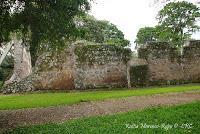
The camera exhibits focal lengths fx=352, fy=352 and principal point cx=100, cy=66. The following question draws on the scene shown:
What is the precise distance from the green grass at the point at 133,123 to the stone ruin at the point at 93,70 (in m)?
12.4

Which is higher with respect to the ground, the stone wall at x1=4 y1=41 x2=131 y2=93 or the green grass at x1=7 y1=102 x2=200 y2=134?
the stone wall at x1=4 y1=41 x2=131 y2=93

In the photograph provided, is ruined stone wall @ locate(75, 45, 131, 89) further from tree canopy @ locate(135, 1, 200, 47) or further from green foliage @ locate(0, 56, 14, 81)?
tree canopy @ locate(135, 1, 200, 47)

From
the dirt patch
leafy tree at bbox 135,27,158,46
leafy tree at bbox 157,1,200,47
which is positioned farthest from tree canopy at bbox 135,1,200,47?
the dirt patch

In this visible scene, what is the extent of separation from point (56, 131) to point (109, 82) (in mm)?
14524

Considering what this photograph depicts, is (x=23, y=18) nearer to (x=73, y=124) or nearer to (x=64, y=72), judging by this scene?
(x=73, y=124)

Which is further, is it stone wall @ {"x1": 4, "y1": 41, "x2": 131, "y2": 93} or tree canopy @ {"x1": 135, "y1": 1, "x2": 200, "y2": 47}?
tree canopy @ {"x1": 135, "y1": 1, "x2": 200, "y2": 47}

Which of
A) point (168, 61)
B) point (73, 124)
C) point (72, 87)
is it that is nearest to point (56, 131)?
point (73, 124)

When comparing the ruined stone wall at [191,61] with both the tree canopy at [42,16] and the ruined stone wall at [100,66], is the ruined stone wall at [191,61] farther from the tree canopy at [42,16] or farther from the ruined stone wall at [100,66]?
the tree canopy at [42,16]

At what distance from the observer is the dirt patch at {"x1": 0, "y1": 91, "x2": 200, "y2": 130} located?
1229 cm

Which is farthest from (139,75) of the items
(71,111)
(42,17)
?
(42,17)

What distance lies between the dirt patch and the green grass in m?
1.22

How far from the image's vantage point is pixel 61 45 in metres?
14.5

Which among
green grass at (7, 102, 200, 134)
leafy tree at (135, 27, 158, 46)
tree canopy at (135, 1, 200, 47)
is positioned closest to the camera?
green grass at (7, 102, 200, 134)

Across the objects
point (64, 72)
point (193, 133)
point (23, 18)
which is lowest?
point (193, 133)
